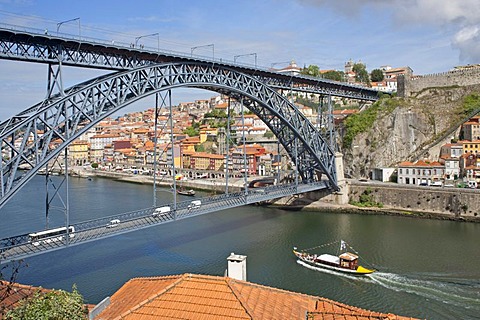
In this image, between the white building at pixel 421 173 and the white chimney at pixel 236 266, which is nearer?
the white chimney at pixel 236 266

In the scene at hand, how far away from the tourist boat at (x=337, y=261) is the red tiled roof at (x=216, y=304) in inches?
301

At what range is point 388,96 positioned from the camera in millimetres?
34750

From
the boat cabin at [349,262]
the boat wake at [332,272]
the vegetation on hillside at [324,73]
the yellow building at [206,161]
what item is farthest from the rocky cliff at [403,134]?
the vegetation on hillside at [324,73]

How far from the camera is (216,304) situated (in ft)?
20.8

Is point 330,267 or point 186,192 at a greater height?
point 186,192

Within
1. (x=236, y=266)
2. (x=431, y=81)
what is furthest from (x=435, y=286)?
(x=431, y=81)

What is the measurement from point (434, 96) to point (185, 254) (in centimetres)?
2378

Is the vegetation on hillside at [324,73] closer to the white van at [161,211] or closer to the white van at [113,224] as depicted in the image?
the white van at [161,211]

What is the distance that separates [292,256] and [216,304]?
10.5m

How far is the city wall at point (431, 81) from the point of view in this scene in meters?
34.3

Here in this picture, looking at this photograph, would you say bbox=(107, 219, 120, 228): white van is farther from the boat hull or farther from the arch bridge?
the boat hull

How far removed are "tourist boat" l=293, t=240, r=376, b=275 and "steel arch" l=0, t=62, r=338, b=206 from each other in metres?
7.51

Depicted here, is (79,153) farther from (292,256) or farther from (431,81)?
(292,256)

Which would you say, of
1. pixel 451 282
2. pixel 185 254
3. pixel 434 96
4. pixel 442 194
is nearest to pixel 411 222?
pixel 442 194
